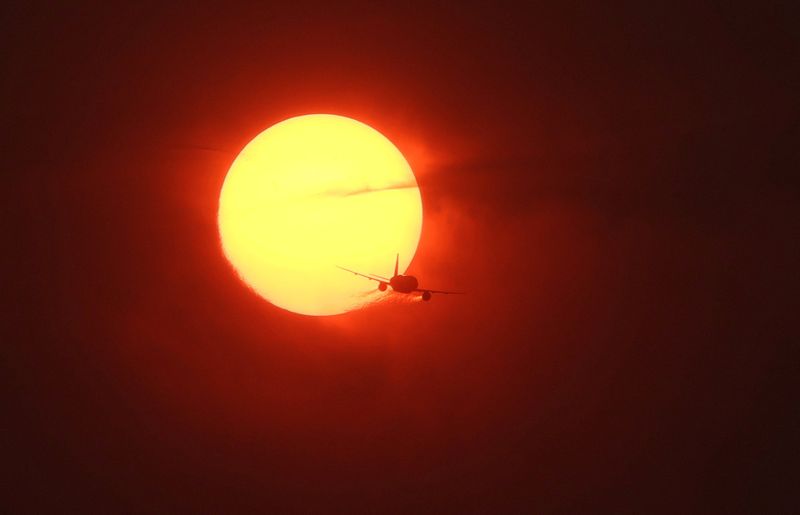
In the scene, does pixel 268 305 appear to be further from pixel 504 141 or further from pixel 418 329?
pixel 504 141

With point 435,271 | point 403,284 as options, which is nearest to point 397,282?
point 403,284

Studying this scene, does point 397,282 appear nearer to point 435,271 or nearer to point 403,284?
point 403,284

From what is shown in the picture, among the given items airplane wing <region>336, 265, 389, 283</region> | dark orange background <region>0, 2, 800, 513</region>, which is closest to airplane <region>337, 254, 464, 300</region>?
→ airplane wing <region>336, 265, 389, 283</region>

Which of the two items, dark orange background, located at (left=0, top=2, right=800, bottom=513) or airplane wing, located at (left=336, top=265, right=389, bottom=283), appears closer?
airplane wing, located at (left=336, top=265, right=389, bottom=283)

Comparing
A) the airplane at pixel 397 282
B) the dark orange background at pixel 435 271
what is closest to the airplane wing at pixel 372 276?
the airplane at pixel 397 282

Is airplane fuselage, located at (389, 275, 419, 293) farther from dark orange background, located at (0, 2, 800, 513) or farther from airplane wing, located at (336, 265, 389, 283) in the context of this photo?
dark orange background, located at (0, 2, 800, 513)

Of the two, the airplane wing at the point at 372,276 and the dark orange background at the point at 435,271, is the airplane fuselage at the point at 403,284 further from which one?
the dark orange background at the point at 435,271

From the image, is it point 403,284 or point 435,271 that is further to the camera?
point 435,271

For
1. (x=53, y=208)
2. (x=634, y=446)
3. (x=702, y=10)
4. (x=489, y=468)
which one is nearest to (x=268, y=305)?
(x=53, y=208)
